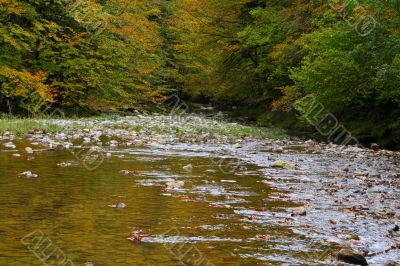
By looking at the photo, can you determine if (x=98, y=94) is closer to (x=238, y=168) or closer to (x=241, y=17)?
(x=241, y=17)

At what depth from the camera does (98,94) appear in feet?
110

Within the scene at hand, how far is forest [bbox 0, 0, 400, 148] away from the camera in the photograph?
19.6m

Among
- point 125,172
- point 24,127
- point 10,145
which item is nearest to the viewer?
point 125,172

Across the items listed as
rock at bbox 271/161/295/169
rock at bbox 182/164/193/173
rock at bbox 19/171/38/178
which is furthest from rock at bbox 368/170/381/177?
rock at bbox 19/171/38/178

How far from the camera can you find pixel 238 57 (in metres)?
36.9

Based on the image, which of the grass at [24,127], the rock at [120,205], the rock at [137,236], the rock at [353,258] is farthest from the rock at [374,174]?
the grass at [24,127]

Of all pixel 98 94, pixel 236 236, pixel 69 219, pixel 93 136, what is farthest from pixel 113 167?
pixel 98 94

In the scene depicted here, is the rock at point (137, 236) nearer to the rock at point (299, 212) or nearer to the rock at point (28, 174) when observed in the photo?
the rock at point (299, 212)

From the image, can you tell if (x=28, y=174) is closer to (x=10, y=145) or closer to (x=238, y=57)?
(x=10, y=145)

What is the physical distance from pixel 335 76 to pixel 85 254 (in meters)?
16.5

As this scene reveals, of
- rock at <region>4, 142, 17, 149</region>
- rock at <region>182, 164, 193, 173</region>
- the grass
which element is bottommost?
the grass

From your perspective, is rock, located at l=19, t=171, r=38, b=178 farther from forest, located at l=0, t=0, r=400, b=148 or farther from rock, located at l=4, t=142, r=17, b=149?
forest, located at l=0, t=0, r=400, b=148

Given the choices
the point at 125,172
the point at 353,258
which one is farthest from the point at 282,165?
the point at 353,258

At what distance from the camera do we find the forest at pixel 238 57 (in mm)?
19641
